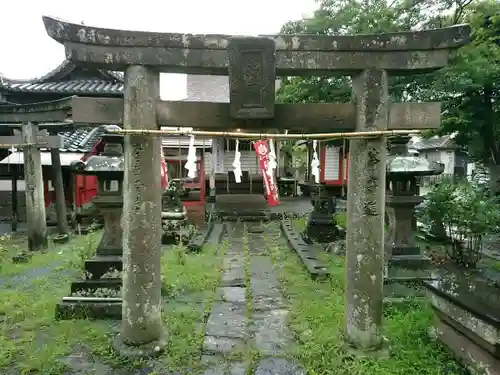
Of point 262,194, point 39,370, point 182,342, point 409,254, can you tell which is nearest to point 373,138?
point 182,342

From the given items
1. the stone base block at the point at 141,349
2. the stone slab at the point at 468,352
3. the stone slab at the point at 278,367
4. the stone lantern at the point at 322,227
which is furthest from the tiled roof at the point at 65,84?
the stone slab at the point at 468,352

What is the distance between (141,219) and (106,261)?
2.91 metres

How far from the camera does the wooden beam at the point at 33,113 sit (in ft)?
32.5

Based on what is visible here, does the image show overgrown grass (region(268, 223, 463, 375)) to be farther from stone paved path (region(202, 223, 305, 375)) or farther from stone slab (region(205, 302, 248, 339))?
stone slab (region(205, 302, 248, 339))

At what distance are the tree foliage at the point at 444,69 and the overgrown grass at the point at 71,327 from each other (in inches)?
307

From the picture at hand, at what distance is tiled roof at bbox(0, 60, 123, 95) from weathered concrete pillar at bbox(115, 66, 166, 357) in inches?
514

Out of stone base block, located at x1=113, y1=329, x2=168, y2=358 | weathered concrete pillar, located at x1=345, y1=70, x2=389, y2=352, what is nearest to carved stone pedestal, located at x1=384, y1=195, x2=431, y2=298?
weathered concrete pillar, located at x1=345, y1=70, x2=389, y2=352

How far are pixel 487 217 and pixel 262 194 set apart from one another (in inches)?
568

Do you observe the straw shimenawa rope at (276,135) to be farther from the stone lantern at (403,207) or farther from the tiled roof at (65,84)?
the tiled roof at (65,84)

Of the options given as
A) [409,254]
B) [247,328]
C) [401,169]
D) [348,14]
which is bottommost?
[247,328]

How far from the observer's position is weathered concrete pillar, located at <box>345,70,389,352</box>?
4559 mm

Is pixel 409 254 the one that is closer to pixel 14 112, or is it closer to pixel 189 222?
pixel 189 222

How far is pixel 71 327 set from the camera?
5699mm

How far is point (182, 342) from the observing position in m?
5.20
